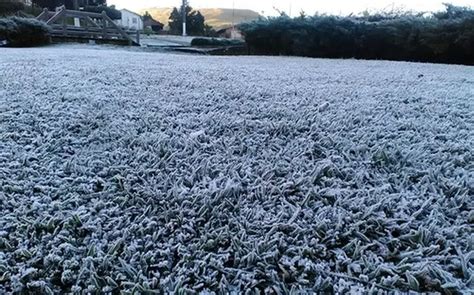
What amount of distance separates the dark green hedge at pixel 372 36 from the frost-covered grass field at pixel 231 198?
20.3ft

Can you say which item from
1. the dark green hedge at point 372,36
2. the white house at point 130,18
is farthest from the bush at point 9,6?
the white house at point 130,18

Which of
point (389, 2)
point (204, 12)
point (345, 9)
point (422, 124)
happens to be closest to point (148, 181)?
point (422, 124)

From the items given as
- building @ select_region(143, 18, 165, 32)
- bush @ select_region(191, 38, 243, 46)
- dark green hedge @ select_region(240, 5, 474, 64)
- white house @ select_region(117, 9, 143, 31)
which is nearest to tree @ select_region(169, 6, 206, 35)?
building @ select_region(143, 18, 165, 32)

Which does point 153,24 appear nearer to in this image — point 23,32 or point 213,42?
point 213,42

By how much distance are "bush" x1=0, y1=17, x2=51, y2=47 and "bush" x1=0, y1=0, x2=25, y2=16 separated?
19.1 feet

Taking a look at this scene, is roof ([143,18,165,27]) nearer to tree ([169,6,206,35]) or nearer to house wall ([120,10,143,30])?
house wall ([120,10,143,30])

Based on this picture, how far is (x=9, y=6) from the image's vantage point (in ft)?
46.2

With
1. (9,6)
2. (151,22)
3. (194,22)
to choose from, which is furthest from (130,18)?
(9,6)

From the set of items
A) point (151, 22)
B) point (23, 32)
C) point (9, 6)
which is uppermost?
point (151, 22)

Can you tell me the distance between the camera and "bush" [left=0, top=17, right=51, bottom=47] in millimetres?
8648

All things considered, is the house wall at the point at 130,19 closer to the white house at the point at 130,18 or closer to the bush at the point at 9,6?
the white house at the point at 130,18

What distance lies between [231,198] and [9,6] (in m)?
17.1

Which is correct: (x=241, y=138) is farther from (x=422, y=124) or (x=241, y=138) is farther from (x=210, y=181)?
(x=422, y=124)

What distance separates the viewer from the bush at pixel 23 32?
28.4 ft
